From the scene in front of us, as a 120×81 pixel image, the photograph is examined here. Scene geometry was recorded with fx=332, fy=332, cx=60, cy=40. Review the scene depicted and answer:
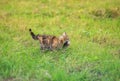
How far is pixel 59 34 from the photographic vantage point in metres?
7.79

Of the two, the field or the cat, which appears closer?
the field

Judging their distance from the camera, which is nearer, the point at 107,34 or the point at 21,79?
the point at 21,79

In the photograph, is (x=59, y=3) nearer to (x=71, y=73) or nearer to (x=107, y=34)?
(x=107, y=34)

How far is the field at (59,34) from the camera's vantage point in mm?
5836

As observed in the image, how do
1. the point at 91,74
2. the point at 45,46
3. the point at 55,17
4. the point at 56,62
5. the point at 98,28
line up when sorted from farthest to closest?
the point at 55,17
the point at 98,28
the point at 45,46
the point at 56,62
the point at 91,74

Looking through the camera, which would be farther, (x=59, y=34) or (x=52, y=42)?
(x=59, y=34)

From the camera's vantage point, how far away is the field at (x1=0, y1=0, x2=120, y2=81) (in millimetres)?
5836

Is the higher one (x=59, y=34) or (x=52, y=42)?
(x=52, y=42)

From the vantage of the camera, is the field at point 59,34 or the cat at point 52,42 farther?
the cat at point 52,42

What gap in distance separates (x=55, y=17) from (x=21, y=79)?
377cm

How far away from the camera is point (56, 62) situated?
6.22 meters

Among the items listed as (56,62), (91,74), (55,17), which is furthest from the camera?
(55,17)

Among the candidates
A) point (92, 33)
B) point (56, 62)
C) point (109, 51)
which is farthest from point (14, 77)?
point (92, 33)

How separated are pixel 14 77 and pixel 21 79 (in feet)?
0.55
